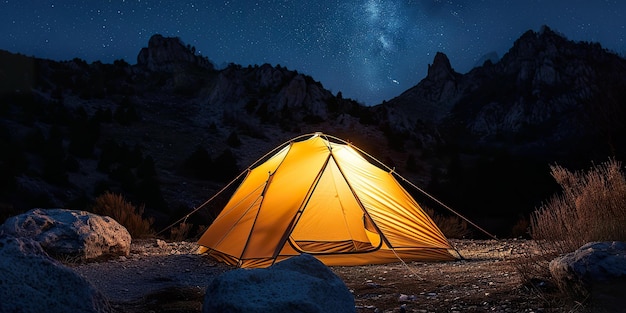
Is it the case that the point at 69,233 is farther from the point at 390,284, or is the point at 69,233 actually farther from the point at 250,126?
the point at 250,126

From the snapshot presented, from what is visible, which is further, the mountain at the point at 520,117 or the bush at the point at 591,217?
the mountain at the point at 520,117

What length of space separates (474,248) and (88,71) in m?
39.8

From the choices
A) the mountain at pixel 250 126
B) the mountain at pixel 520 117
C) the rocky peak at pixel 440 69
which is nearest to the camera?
the mountain at pixel 250 126

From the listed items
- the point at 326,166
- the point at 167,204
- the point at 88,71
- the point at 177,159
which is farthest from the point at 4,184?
the point at 88,71

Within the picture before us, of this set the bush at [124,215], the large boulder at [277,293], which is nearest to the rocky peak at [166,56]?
the bush at [124,215]

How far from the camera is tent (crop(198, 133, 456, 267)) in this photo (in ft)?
23.1

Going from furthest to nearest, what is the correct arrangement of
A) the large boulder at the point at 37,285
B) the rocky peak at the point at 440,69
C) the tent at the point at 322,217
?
the rocky peak at the point at 440,69 → the tent at the point at 322,217 → the large boulder at the point at 37,285

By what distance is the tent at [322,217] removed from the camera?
23.1 feet

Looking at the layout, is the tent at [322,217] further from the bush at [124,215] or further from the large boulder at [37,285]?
the large boulder at [37,285]

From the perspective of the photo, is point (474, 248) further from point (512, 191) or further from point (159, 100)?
point (159, 100)

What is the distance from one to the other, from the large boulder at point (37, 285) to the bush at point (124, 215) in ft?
22.4

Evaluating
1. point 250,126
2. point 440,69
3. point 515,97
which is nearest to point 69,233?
point 250,126

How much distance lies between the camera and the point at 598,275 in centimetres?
373

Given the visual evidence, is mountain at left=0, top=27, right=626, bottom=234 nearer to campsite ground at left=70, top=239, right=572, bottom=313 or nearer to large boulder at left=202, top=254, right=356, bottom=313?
campsite ground at left=70, top=239, right=572, bottom=313
